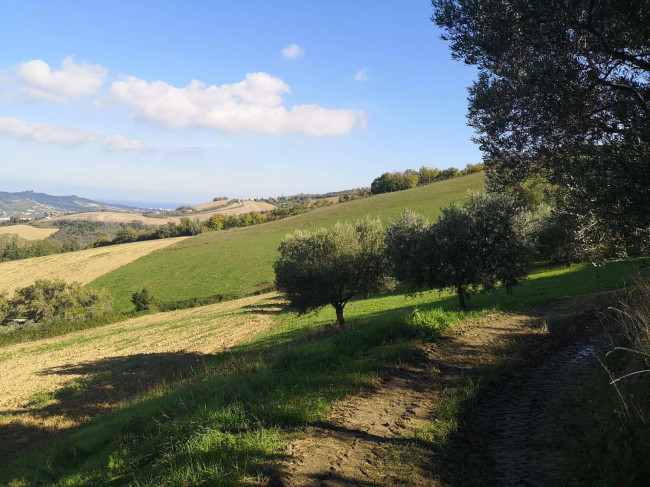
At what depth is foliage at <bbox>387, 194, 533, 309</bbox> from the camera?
850 inches

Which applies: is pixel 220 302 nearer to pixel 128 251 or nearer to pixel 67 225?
pixel 128 251

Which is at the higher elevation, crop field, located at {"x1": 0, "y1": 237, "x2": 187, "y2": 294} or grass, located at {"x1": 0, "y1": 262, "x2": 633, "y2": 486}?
grass, located at {"x1": 0, "y1": 262, "x2": 633, "y2": 486}

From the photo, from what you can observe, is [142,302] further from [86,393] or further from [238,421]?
[238,421]

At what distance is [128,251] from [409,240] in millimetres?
97714

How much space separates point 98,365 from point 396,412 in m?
30.6

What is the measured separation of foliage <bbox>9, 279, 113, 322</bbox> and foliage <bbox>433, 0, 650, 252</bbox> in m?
62.2

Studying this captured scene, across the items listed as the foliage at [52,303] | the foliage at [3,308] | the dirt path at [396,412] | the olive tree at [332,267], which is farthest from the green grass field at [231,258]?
the dirt path at [396,412]

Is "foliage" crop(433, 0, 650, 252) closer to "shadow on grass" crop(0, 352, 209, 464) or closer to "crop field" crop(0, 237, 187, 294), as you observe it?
"shadow on grass" crop(0, 352, 209, 464)

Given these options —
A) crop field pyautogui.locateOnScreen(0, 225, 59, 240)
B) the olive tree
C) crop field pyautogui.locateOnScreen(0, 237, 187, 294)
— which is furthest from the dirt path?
crop field pyautogui.locateOnScreen(0, 225, 59, 240)

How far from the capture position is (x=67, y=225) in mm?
181625

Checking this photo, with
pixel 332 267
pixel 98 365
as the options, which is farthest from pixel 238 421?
pixel 98 365

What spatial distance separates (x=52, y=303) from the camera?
57875 millimetres

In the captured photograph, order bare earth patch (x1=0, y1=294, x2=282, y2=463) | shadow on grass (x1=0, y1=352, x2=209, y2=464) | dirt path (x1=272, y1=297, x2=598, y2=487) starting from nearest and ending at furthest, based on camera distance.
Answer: dirt path (x1=272, y1=297, x2=598, y2=487), shadow on grass (x1=0, y1=352, x2=209, y2=464), bare earth patch (x1=0, y1=294, x2=282, y2=463)

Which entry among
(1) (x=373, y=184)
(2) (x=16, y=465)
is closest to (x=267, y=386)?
(2) (x=16, y=465)
